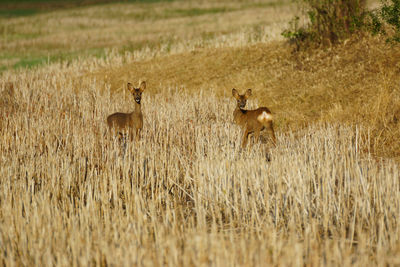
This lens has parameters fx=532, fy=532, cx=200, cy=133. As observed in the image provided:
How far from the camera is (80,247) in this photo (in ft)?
16.7

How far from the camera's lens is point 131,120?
1007 centimetres

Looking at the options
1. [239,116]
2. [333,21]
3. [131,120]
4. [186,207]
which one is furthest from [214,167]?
[333,21]

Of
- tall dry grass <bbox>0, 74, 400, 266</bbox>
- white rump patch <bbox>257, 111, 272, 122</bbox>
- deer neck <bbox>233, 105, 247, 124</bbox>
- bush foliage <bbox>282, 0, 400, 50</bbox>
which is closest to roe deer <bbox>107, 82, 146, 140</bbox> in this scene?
tall dry grass <bbox>0, 74, 400, 266</bbox>

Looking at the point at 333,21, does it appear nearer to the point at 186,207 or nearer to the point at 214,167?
the point at 214,167

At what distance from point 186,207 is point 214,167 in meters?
0.74

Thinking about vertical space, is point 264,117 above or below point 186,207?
above

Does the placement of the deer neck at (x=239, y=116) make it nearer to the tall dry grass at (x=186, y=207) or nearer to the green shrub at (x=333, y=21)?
the tall dry grass at (x=186, y=207)

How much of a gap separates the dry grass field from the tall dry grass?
3cm

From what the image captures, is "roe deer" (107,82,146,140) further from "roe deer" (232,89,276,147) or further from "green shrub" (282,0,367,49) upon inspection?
"green shrub" (282,0,367,49)

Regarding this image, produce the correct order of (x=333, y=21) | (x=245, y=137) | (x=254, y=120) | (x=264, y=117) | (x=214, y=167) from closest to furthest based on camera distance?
(x=214, y=167), (x=264, y=117), (x=254, y=120), (x=245, y=137), (x=333, y=21)

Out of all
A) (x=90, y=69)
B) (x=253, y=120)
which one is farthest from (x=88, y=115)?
(x=90, y=69)

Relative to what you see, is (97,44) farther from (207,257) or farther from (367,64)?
(207,257)

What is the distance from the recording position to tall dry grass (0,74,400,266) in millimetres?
4820

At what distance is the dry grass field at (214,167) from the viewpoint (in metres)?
5.05
